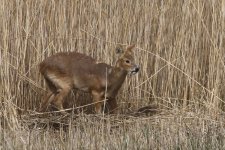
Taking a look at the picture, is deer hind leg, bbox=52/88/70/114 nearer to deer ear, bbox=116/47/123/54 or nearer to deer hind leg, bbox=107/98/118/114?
deer hind leg, bbox=107/98/118/114

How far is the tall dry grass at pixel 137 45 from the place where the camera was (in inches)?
304

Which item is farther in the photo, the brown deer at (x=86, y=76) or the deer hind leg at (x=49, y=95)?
the deer hind leg at (x=49, y=95)

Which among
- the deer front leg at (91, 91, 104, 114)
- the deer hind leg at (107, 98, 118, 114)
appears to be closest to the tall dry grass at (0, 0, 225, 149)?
the deer hind leg at (107, 98, 118, 114)

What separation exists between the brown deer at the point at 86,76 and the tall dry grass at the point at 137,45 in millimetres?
243

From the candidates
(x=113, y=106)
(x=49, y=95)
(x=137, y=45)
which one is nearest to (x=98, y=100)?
(x=113, y=106)

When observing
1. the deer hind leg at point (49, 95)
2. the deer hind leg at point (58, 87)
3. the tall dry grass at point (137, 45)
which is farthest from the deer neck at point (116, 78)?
the deer hind leg at point (49, 95)

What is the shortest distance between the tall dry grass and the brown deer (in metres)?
0.24

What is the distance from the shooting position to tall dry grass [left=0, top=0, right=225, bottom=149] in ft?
25.4

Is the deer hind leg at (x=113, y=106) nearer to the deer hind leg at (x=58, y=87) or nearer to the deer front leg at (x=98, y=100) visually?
the deer front leg at (x=98, y=100)

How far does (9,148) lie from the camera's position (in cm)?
604

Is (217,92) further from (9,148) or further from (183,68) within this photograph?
(9,148)

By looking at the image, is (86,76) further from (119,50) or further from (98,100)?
(119,50)

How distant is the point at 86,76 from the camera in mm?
7867

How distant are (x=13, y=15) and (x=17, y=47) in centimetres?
36
